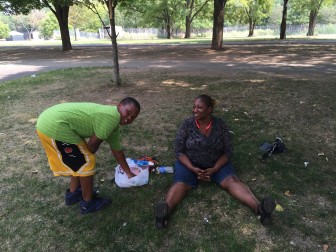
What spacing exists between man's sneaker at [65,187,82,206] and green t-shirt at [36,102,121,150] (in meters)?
0.82

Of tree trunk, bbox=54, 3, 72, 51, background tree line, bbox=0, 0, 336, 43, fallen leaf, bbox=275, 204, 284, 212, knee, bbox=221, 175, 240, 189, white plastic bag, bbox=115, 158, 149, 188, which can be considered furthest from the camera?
background tree line, bbox=0, 0, 336, 43

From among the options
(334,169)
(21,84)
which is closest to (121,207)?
(334,169)

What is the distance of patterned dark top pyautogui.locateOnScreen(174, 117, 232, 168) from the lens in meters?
3.58

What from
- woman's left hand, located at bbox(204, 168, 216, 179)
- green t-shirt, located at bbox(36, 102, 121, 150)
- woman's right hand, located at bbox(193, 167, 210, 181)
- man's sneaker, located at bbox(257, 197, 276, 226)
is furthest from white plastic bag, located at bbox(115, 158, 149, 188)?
man's sneaker, located at bbox(257, 197, 276, 226)

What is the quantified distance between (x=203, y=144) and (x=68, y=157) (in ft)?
4.64

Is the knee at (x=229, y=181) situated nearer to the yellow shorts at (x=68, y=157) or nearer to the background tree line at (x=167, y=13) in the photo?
the yellow shorts at (x=68, y=157)

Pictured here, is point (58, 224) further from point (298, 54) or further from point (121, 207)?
point (298, 54)

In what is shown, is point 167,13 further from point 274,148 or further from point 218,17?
point 274,148

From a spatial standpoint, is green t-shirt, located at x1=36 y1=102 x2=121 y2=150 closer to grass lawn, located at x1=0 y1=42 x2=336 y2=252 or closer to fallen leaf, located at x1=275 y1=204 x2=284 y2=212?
grass lawn, located at x1=0 y1=42 x2=336 y2=252

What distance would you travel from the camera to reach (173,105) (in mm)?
6699

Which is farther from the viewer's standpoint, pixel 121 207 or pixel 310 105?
pixel 310 105

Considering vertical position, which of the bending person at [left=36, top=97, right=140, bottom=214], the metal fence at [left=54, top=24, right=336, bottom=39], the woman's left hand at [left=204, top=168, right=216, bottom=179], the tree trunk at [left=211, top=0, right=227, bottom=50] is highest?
the tree trunk at [left=211, top=0, right=227, bottom=50]

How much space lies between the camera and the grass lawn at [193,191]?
9.90 feet

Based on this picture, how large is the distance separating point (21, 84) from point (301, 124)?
7.72m
